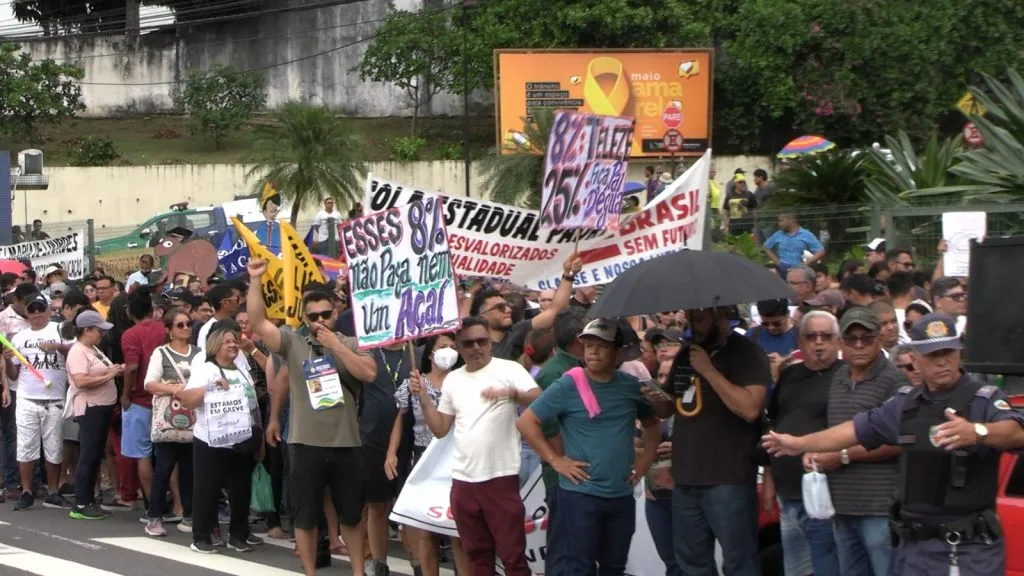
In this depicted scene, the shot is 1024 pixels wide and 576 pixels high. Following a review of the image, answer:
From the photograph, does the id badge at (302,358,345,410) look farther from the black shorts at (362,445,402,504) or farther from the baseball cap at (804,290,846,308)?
the baseball cap at (804,290,846,308)

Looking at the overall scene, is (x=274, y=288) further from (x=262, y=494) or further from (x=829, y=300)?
(x=829, y=300)

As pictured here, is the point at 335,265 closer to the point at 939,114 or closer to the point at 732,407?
the point at 732,407

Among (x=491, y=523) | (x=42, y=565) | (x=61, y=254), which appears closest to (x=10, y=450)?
(x=42, y=565)

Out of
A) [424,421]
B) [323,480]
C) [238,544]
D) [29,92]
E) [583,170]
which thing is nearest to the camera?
[424,421]

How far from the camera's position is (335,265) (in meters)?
18.0

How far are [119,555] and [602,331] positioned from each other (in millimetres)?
4801

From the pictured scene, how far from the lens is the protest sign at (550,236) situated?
9.73m

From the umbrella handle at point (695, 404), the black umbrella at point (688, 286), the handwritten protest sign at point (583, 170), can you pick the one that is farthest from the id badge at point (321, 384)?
the umbrella handle at point (695, 404)

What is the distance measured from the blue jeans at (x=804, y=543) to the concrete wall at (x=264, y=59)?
4659cm

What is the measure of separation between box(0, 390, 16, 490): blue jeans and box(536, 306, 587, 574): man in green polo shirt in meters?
6.95

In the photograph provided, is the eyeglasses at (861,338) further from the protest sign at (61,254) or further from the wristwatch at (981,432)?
the protest sign at (61,254)

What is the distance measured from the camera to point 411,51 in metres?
51.2

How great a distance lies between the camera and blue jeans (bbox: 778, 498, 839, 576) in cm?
689

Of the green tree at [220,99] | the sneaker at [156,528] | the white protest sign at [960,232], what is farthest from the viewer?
the green tree at [220,99]
